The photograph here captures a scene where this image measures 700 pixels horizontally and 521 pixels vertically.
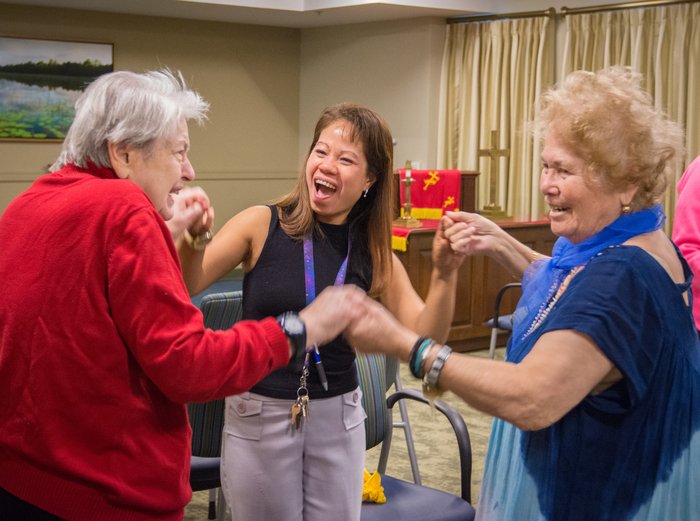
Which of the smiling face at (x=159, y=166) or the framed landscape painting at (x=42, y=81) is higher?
the framed landscape painting at (x=42, y=81)

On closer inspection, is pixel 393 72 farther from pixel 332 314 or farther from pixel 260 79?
pixel 332 314

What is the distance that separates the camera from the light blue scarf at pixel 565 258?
1742 millimetres

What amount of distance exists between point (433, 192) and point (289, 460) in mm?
4673

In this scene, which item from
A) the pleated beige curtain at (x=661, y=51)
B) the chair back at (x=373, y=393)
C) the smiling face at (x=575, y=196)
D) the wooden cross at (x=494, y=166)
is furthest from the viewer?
the wooden cross at (x=494, y=166)

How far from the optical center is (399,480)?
2.92 m

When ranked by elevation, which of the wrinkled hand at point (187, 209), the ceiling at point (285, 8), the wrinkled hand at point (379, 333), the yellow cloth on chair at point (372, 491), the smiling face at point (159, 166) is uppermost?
the ceiling at point (285, 8)

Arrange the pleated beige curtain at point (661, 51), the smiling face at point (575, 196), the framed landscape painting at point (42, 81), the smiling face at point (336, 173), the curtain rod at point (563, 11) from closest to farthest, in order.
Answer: the smiling face at point (575, 196), the smiling face at point (336, 173), the pleated beige curtain at point (661, 51), the curtain rod at point (563, 11), the framed landscape painting at point (42, 81)

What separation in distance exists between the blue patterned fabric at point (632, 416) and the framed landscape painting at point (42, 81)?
7.90 m

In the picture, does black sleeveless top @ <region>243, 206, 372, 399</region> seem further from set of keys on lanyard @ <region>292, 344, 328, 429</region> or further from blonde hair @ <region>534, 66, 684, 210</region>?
blonde hair @ <region>534, 66, 684, 210</region>

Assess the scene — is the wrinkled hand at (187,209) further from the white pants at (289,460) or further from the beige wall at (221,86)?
the beige wall at (221,86)

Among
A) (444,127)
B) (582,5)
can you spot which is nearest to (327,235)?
(582,5)

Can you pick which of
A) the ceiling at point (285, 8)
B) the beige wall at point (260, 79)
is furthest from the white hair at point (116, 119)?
the beige wall at point (260, 79)

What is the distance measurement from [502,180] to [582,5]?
165cm

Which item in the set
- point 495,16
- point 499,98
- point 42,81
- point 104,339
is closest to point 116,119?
point 104,339
